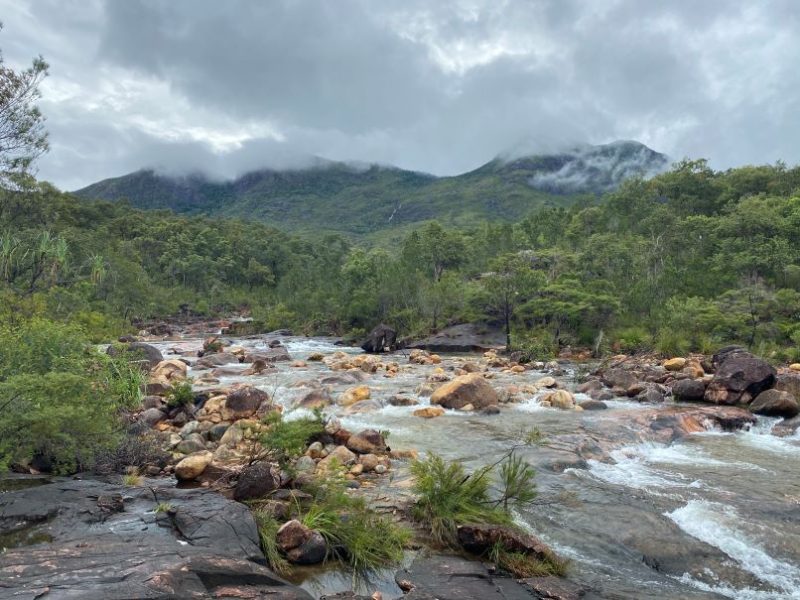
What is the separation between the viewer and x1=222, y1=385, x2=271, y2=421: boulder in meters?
14.2

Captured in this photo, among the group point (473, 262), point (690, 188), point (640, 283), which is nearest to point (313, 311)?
point (473, 262)

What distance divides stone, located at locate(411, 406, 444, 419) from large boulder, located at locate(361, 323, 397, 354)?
22984mm

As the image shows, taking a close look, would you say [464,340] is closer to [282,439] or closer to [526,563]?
[282,439]

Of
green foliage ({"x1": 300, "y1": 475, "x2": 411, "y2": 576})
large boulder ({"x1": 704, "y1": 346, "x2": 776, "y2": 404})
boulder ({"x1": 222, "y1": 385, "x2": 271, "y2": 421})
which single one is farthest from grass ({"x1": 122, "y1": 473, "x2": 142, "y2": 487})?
large boulder ({"x1": 704, "y1": 346, "x2": 776, "y2": 404})

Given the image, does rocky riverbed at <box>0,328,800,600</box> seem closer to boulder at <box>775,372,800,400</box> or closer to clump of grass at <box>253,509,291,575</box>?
boulder at <box>775,372,800,400</box>

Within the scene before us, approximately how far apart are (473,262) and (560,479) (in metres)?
51.6

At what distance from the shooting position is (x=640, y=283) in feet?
124

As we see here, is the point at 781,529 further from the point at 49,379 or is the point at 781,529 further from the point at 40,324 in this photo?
the point at 40,324

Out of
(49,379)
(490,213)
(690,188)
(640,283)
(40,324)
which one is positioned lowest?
(49,379)

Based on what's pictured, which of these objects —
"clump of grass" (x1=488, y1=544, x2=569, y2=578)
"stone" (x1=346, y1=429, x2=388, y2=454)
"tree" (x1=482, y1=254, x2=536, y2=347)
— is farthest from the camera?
"tree" (x1=482, y1=254, x2=536, y2=347)

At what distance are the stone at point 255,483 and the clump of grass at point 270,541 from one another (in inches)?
29.8

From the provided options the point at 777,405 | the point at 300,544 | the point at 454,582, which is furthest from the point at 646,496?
the point at 777,405

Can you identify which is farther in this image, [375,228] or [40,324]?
[375,228]

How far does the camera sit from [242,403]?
1446 centimetres
